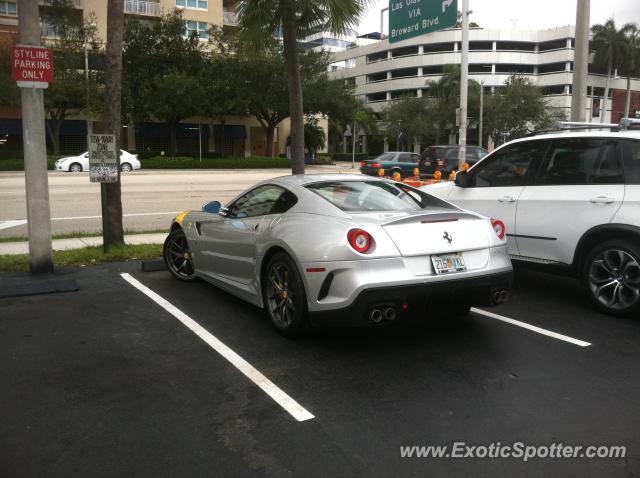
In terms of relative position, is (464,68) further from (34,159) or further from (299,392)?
(299,392)

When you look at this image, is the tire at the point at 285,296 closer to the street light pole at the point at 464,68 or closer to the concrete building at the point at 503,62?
the street light pole at the point at 464,68

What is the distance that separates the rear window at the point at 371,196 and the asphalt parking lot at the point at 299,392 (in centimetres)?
112

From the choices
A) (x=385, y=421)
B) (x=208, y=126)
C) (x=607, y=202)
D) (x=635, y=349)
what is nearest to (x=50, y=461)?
(x=385, y=421)

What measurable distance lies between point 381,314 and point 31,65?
5.33m

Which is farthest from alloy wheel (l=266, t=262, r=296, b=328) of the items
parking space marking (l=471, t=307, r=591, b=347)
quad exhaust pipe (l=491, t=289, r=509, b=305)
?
parking space marking (l=471, t=307, r=591, b=347)

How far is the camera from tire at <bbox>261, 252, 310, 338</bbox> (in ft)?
15.7

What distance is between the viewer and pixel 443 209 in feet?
17.5

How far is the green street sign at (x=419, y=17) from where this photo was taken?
1332 centimetres

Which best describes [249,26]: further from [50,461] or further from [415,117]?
[415,117]

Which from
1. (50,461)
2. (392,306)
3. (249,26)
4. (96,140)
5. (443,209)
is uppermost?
(249,26)

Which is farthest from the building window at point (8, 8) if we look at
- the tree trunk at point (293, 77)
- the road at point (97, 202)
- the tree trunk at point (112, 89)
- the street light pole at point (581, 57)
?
the street light pole at point (581, 57)

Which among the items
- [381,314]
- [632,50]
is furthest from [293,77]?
[632,50]

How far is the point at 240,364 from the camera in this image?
15.0 feet

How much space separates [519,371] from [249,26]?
8579mm
